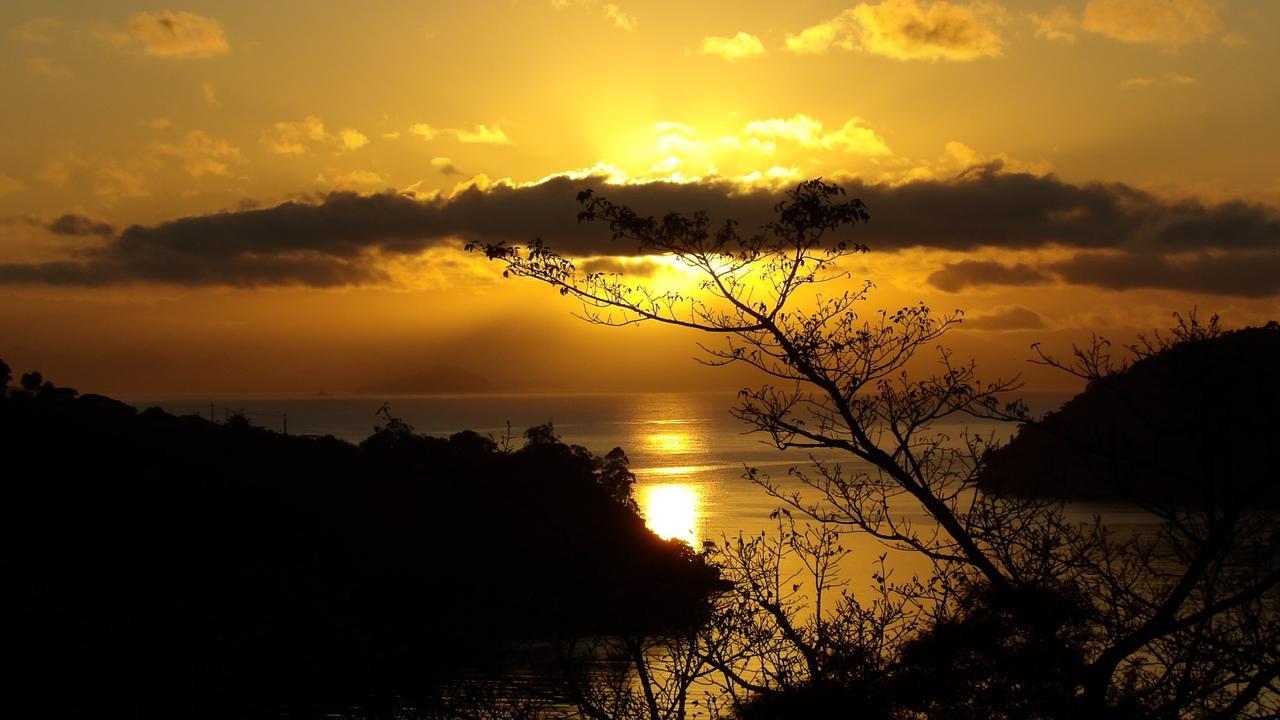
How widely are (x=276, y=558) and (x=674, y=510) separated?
45.9 metres

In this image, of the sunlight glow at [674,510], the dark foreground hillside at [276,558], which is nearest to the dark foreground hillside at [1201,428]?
the dark foreground hillside at [276,558]

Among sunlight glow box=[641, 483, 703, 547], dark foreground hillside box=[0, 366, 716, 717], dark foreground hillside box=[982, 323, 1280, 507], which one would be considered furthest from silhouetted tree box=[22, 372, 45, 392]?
dark foreground hillside box=[982, 323, 1280, 507]

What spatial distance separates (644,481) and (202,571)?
245ft

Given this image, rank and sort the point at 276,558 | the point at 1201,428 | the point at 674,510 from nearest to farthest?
1. the point at 1201,428
2. the point at 276,558
3. the point at 674,510

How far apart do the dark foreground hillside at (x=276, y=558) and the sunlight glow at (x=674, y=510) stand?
1268cm

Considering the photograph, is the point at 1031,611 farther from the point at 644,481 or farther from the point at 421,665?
the point at 644,481

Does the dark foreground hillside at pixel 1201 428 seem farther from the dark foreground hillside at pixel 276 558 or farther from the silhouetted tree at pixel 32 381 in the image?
the silhouetted tree at pixel 32 381

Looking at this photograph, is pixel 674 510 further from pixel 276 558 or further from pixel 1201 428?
pixel 1201 428

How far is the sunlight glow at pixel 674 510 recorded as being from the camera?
86100 millimetres

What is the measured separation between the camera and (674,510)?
105 m

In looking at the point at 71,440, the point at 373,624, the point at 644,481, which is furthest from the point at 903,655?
the point at 644,481

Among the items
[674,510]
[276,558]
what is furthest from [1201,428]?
[674,510]

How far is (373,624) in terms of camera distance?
59688 mm

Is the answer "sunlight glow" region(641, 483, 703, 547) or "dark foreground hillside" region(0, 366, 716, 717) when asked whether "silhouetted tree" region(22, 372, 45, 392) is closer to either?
"dark foreground hillside" region(0, 366, 716, 717)
